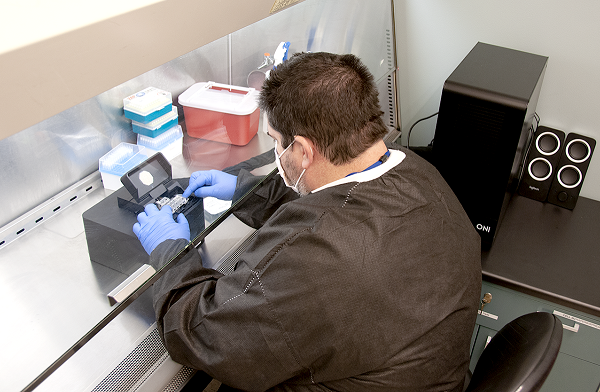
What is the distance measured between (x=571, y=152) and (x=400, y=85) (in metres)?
0.78

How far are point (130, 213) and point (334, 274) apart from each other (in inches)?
19.3

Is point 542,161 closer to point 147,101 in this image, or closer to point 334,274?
point 334,274

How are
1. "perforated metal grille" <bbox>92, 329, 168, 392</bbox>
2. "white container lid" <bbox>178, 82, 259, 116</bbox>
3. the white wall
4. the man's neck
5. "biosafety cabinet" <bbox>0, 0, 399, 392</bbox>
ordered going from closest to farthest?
"biosafety cabinet" <bbox>0, 0, 399, 392</bbox>
"perforated metal grille" <bbox>92, 329, 168, 392</bbox>
the man's neck
"white container lid" <bbox>178, 82, 259, 116</bbox>
the white wall

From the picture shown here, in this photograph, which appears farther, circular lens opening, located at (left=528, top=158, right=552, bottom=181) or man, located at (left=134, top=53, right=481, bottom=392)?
circular lens opening, located at (left=528, top=158, right=552, bottom=181)

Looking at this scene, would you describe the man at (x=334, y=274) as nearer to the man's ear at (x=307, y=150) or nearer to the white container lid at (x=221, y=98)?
the man's ear at (x=307, y=150)

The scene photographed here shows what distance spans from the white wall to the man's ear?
49.1 inches

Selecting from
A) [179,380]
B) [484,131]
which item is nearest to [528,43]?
[484,131]

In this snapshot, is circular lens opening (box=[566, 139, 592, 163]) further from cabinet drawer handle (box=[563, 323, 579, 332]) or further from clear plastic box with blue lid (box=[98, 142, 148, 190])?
clear plastic box with blue lid (box=[98, 142, 148, 190])

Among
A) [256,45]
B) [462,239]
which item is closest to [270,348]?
[462,239]

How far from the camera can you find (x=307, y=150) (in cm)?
109

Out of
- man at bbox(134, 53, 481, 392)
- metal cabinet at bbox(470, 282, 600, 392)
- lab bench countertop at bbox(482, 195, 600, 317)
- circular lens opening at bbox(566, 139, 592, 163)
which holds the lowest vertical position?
metal cabinet at bbox(470, 282, 600, 392)

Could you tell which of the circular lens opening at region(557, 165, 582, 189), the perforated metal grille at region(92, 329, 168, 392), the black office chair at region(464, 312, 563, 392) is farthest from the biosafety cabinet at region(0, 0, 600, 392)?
the black office chair at region(464, 312, 563, 392)

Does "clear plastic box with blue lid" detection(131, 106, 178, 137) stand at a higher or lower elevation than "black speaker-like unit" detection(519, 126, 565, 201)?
higher

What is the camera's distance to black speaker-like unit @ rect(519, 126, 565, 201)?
6.15ft
